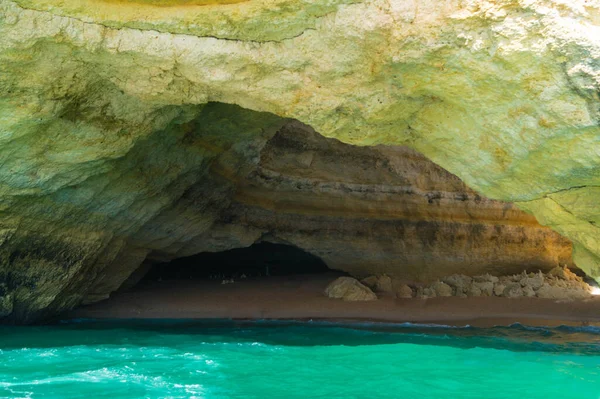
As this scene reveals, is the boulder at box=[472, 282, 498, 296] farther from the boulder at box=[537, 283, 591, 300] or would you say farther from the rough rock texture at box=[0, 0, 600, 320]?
the rough rock texture at box=[0, 0, 600, 320]

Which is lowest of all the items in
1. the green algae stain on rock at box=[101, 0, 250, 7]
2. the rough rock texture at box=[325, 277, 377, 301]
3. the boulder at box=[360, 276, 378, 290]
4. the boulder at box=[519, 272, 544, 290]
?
the rough rock texture at box=[325, 277, 377, 301]

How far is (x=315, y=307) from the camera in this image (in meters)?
9.23

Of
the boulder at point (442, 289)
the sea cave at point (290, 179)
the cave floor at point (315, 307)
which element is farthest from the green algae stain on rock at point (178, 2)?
the boulder at point (442, 289)

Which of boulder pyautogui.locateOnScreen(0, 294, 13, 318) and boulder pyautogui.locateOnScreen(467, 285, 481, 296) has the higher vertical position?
boulder pyautogui.locateOnScreen(467, 285, 481, 296)

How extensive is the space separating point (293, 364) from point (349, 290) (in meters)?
4.47

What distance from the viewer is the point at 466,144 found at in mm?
5059

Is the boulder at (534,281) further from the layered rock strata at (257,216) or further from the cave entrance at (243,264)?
the cave entrance at (243,264)

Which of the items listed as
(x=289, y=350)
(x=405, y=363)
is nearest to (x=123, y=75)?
(x=289, y=350)

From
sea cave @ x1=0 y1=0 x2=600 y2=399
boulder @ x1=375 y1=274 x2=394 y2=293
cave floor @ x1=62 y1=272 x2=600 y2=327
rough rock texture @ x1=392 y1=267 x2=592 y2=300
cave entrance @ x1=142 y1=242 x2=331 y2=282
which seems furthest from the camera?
cave entrance @ x1=142 y1=242 x2=331 y2=282

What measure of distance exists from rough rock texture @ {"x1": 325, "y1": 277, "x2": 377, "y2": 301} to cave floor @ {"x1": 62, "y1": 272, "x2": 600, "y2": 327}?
0.13 meters

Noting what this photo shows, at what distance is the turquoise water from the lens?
429 centimetres

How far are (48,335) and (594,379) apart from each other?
5.58 metres

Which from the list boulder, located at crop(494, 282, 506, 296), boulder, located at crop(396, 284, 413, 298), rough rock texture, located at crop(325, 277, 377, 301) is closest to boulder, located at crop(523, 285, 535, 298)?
boulder, located at crop(494, 282, 506, 296)

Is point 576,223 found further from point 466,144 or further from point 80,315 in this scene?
point 80,315
